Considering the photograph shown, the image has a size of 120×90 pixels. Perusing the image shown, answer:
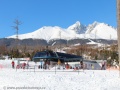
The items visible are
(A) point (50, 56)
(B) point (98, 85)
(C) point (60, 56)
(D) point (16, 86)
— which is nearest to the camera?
(D) point (16, 86)

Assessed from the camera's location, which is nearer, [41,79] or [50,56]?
[41,79]

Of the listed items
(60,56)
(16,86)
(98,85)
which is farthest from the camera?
(60,56)

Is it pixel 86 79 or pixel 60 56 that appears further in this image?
pixel 60 56

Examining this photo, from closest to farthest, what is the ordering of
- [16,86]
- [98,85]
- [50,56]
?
[16,86]
[98,85]
[50,56]

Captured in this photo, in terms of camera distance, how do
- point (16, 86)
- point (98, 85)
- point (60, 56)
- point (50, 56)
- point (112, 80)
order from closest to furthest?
1. point (16, 86)
2. point (98, 85)
3. point (112, 80)
4. point (50, 56)
5. point (60, 56)

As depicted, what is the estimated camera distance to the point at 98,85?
1980cm

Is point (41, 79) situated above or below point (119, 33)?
below

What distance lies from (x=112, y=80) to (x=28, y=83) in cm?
618

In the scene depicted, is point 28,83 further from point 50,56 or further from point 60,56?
point 60,56

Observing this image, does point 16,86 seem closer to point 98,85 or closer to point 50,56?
point 98,85

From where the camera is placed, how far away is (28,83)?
1941 centimetres

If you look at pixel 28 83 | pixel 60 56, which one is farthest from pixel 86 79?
pixel 60 56

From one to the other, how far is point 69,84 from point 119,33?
5.59 m

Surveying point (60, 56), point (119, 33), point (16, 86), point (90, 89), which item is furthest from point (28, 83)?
point (60, 56)
